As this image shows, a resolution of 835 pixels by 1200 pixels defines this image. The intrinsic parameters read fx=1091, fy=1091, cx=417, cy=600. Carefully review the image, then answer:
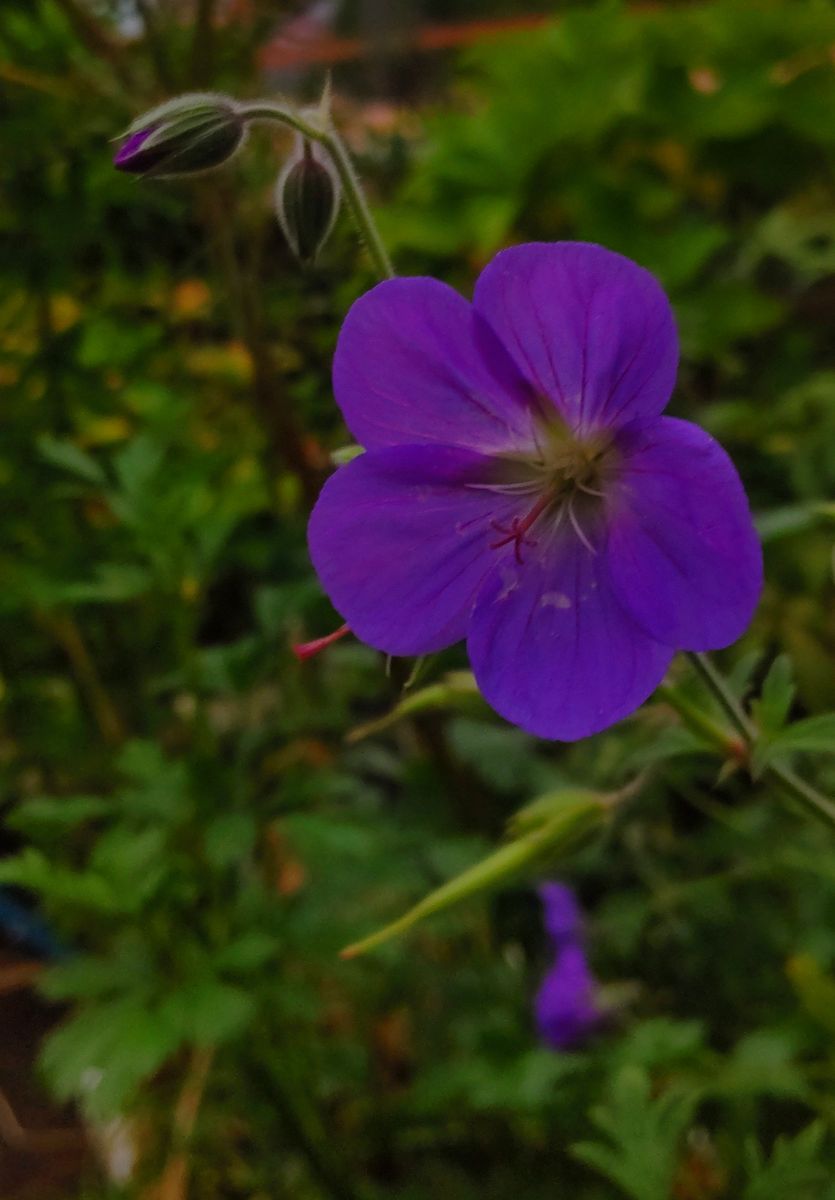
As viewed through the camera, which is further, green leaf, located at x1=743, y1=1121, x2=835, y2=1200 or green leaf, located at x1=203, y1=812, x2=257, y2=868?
green leaf, located at x1=203, y1=812, x2=257, y2=868

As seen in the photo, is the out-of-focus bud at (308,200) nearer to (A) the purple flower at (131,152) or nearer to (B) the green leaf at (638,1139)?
(A) the purple flower at (131,152)

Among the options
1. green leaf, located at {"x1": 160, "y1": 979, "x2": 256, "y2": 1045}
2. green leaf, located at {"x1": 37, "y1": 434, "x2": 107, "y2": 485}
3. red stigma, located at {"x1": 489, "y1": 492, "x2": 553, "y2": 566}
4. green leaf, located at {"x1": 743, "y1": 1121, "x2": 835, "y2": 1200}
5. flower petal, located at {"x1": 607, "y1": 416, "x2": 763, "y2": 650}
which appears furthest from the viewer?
green leaf, located at {"x1": 37, "y1": 434, "x2": 107, "y2": 485}

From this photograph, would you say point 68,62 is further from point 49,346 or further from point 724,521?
point 724,521

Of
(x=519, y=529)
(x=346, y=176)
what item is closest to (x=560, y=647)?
(x=519, y=529)

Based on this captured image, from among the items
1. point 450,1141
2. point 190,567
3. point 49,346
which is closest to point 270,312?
point 49,346

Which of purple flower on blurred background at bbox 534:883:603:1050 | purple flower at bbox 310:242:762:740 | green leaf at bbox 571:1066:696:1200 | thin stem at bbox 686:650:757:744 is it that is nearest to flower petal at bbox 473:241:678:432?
purple flower at bbox 310:242:762:740

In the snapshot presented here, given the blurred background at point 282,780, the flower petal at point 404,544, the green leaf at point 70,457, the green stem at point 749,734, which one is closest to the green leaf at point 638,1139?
the blurred background at point 282,780

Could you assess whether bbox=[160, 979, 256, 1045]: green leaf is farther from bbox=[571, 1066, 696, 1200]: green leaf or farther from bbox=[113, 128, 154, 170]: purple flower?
bbox=[113, 128, 154, 170]: purple flower

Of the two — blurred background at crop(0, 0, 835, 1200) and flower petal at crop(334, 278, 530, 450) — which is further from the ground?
flower petal at crop(334, 278, 530, 450)
